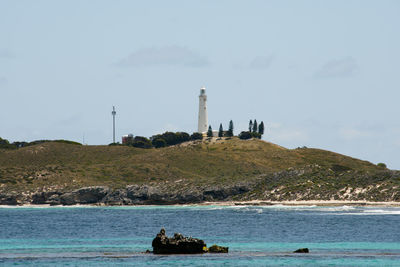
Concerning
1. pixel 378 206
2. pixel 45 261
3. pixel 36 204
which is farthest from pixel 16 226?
pixel 36 204

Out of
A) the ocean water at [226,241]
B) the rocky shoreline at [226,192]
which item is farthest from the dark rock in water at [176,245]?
the rocky shoreline at [226,192]

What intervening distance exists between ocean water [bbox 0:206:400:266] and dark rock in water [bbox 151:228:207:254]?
109 cm

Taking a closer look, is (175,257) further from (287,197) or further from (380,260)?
(287,197)

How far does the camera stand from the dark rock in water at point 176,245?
59.1m

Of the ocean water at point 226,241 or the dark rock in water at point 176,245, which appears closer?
the ocean water at point 226,241

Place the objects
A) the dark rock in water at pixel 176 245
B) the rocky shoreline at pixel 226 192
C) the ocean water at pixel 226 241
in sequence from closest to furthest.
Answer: the ocean water at pixel 226 241
the dark rock in water at pixel 176 245
the rocky shoreline at pixel 226 192

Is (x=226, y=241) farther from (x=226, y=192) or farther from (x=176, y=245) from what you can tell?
(x=226, y=192)

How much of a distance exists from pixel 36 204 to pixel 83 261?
140 metres

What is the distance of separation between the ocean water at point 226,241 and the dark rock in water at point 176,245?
109 cm

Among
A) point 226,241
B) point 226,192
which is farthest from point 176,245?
Result: point 226,192

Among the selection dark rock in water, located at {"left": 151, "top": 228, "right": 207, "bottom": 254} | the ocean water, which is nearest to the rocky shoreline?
the ocean water

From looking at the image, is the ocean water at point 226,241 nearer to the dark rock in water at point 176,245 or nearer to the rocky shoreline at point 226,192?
the dark rock in water at point 176,245

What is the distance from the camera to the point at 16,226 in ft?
344

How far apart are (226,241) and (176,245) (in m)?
16.9
